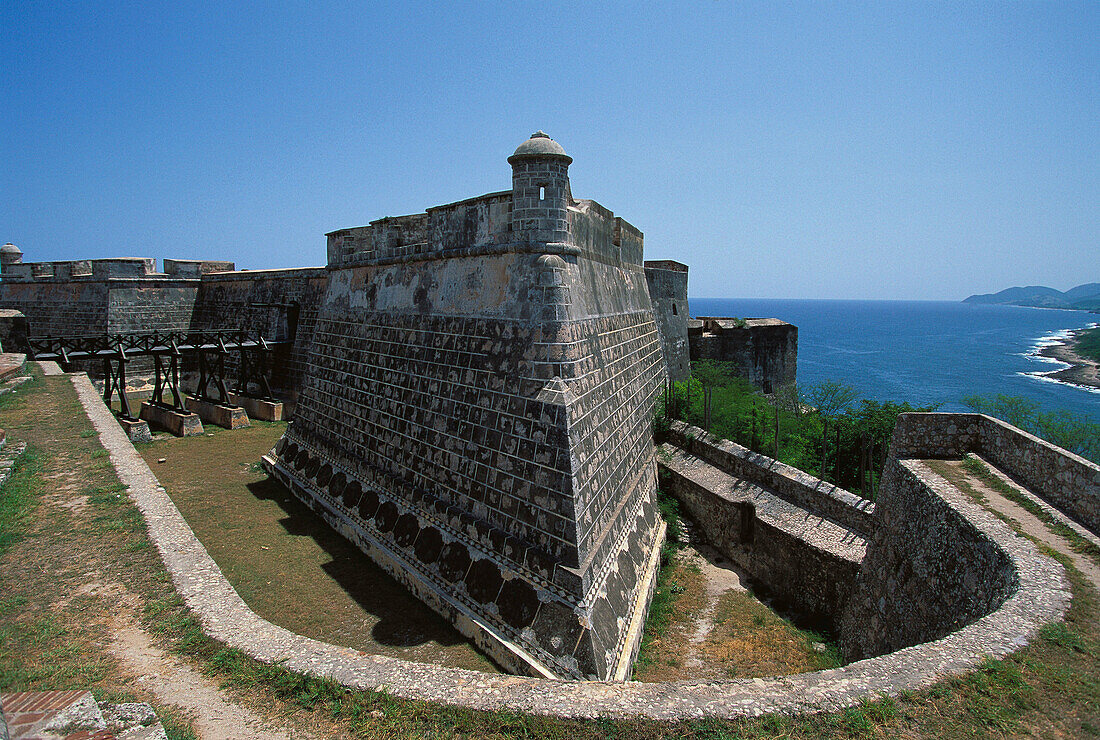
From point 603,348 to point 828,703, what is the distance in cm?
564

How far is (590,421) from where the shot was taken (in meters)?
7.41

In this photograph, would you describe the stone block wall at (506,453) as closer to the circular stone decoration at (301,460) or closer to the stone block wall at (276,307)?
the circular stone decoration at (301,460)

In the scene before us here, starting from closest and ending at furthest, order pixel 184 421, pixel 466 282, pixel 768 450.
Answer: pixel 466 282, pixel 768 450, pixel 184 421

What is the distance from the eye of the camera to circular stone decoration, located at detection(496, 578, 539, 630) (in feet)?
20.9

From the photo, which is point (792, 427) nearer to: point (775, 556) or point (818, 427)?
point (818, 427)

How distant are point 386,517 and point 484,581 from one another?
263 cm

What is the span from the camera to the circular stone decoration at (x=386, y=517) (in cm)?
878

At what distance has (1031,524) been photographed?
18.9 ft

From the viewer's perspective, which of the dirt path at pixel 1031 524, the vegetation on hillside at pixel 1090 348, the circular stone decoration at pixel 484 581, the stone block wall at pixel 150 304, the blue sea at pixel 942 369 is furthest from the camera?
the vegetation on hillside at pixel 1090 348

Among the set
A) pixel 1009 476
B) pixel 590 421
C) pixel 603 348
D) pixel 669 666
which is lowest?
pixel 669 666

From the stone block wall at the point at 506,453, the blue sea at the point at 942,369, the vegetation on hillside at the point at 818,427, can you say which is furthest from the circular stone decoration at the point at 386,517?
the blue sea at the point at 942,369

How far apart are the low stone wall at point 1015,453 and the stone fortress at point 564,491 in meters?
0.03

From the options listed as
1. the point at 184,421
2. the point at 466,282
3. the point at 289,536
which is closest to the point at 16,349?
the point at 184,421

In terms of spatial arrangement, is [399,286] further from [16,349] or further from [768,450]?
[16,349]
